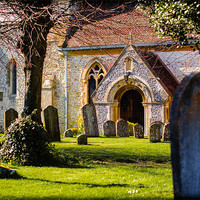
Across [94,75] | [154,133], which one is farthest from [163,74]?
[154,133]

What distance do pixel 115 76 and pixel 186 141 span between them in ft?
51.6

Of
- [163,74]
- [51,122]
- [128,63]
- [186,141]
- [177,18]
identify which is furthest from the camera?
[163,74]

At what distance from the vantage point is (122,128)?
16359 mm

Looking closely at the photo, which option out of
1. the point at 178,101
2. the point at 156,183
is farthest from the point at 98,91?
the point at 178,101

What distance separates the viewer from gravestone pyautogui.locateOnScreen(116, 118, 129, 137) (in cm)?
1630

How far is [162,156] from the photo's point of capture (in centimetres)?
941

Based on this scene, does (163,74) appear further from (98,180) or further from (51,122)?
(98,180)

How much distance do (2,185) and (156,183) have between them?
2578mm

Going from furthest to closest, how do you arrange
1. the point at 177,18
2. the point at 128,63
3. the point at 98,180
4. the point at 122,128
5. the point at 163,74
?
the point at 163,74 < the point at 128,63 < the point at 122,128 < the point at 177,18 < the point at 98,180

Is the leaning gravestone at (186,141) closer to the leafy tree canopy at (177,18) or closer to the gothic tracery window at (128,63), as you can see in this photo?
the leafy tree canopy at (177,18)

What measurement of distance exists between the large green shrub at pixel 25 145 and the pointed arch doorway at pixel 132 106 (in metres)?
13.2

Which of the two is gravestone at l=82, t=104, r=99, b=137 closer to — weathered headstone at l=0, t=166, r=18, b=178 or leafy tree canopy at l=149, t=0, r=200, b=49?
leafy tree canopy at l=149, t=0, r=200, b=49

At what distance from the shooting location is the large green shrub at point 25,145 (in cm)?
755

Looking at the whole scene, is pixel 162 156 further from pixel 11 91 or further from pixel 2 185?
pixel 11 91
